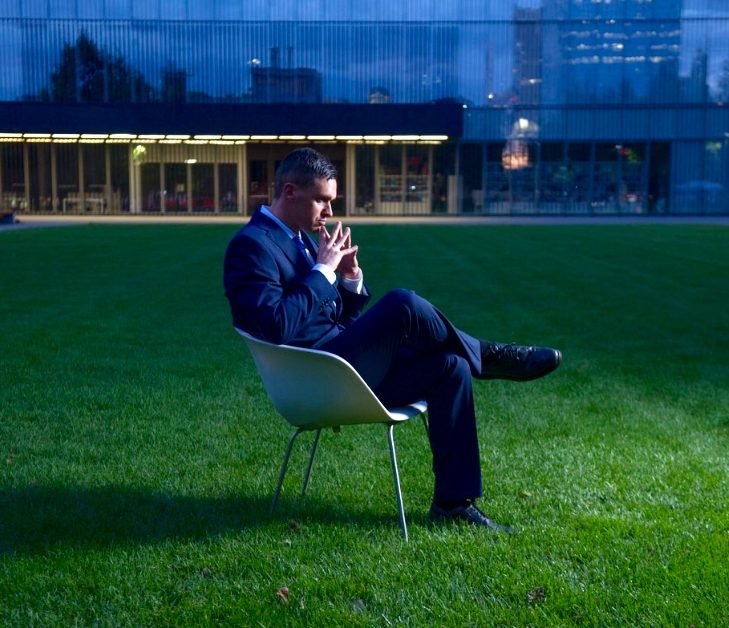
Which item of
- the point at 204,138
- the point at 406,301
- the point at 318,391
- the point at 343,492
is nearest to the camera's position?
the point at 318,391

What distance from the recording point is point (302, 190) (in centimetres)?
511

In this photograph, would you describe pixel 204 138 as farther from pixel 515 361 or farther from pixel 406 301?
pixel 406 301

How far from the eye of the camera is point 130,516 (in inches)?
203

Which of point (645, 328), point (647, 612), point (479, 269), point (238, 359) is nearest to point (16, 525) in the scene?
point (647, 612)

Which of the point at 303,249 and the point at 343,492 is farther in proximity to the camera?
the point at 343,492

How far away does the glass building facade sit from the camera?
157 ft

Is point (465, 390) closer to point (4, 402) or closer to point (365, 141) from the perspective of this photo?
point (4, 402)

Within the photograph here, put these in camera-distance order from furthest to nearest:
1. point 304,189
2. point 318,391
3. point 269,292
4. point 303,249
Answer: point 303,249 → point 304,189 → point 269,292 → point 318,391

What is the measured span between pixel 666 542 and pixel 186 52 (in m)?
46.2

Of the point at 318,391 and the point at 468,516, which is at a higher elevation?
the point at 318,391

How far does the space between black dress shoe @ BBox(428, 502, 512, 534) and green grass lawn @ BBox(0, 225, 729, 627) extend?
84mm

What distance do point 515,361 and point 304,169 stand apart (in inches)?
56.1

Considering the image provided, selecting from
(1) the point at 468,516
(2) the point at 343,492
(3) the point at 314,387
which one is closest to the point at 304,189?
(3) the point at 314,387

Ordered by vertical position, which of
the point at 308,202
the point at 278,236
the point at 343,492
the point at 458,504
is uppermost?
the point at 308,202
